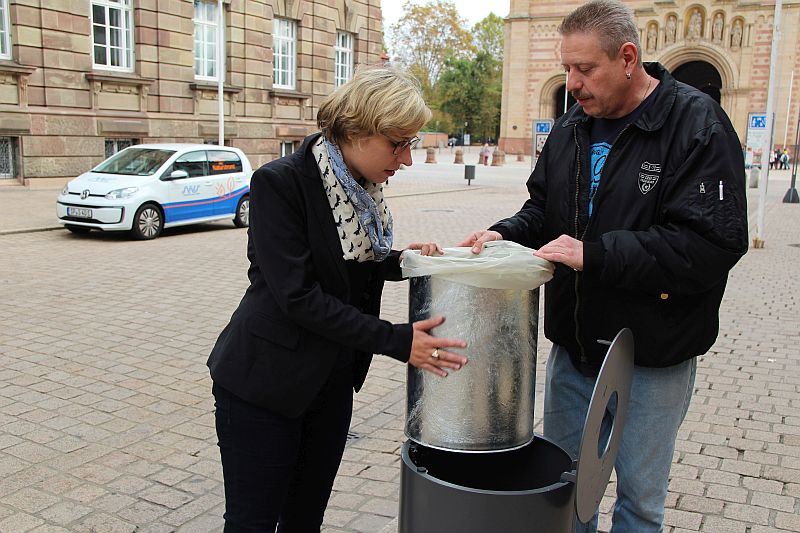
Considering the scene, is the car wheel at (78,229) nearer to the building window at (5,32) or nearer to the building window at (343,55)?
the building window at (5,32)

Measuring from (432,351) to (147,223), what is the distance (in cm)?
1109

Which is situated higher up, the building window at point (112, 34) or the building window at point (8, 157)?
the building window at point (112, 34)

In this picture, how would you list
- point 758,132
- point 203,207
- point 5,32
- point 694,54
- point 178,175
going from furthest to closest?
point 694,54
point 5,32
point 758,132
point 203,207
point 178,175

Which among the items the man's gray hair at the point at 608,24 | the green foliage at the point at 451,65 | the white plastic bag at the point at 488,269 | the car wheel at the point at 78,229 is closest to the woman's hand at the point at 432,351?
the white plastic bag at the point at 488,269

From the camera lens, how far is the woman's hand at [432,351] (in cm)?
210

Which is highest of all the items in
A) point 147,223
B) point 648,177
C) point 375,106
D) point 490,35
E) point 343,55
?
point 490,35

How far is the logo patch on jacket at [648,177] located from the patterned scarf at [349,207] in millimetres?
790

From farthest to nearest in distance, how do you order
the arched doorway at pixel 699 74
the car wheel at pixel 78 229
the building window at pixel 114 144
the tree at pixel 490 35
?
the tree at pixel 490 35, the arched doorway at pixel 699 74, the building window at pixel 114 144, the car wheel at pixel 78 229

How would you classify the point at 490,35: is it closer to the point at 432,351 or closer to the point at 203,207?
the point at 203,207

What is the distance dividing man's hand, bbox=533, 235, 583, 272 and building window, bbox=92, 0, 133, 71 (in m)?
19.9

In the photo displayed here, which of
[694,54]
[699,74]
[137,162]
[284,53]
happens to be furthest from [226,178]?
[699,74]

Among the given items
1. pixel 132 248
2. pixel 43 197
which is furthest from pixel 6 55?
pixel 132 248

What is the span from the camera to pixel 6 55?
17.7m

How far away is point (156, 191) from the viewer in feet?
41.1
